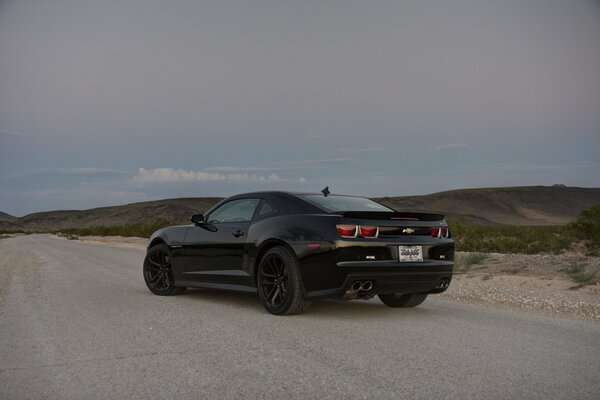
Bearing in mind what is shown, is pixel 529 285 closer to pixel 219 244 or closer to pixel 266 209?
pixel 266 209

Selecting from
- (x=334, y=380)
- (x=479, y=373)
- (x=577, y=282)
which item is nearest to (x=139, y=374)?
(x=334, y=380)

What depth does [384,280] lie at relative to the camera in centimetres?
709

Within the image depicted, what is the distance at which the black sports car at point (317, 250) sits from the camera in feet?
23.1

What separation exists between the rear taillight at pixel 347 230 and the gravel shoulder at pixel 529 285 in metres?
3.10

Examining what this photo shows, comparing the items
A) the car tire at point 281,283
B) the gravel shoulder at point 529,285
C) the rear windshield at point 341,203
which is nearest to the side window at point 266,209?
the rear windshield at point 341,203

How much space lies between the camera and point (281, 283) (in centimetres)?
761

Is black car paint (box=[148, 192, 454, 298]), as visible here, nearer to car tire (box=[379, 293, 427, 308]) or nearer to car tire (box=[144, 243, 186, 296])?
car tire (box=[379, 293, 427, 308])

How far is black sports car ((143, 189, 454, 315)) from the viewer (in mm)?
7051

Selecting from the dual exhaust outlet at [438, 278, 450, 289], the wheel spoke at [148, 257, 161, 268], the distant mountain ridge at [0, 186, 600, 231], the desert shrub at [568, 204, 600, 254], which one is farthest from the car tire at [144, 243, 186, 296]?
the distant mountain ridge at [0, 186, 600, 231]

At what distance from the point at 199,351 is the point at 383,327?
7.13ft

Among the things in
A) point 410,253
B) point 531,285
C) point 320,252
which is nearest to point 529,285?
point 531,285

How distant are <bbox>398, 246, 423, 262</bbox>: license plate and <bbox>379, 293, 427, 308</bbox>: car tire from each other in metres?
1.25

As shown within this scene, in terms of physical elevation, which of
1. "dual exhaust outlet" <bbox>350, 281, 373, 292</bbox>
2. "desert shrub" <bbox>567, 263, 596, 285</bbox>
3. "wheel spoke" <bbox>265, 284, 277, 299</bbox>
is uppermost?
"dual exhaust outlet" <bbox>350, 281, 373, 292</bbox>

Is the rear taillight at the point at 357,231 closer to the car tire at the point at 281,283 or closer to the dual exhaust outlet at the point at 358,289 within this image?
the dual exhaust outlet at the point at 358,289
